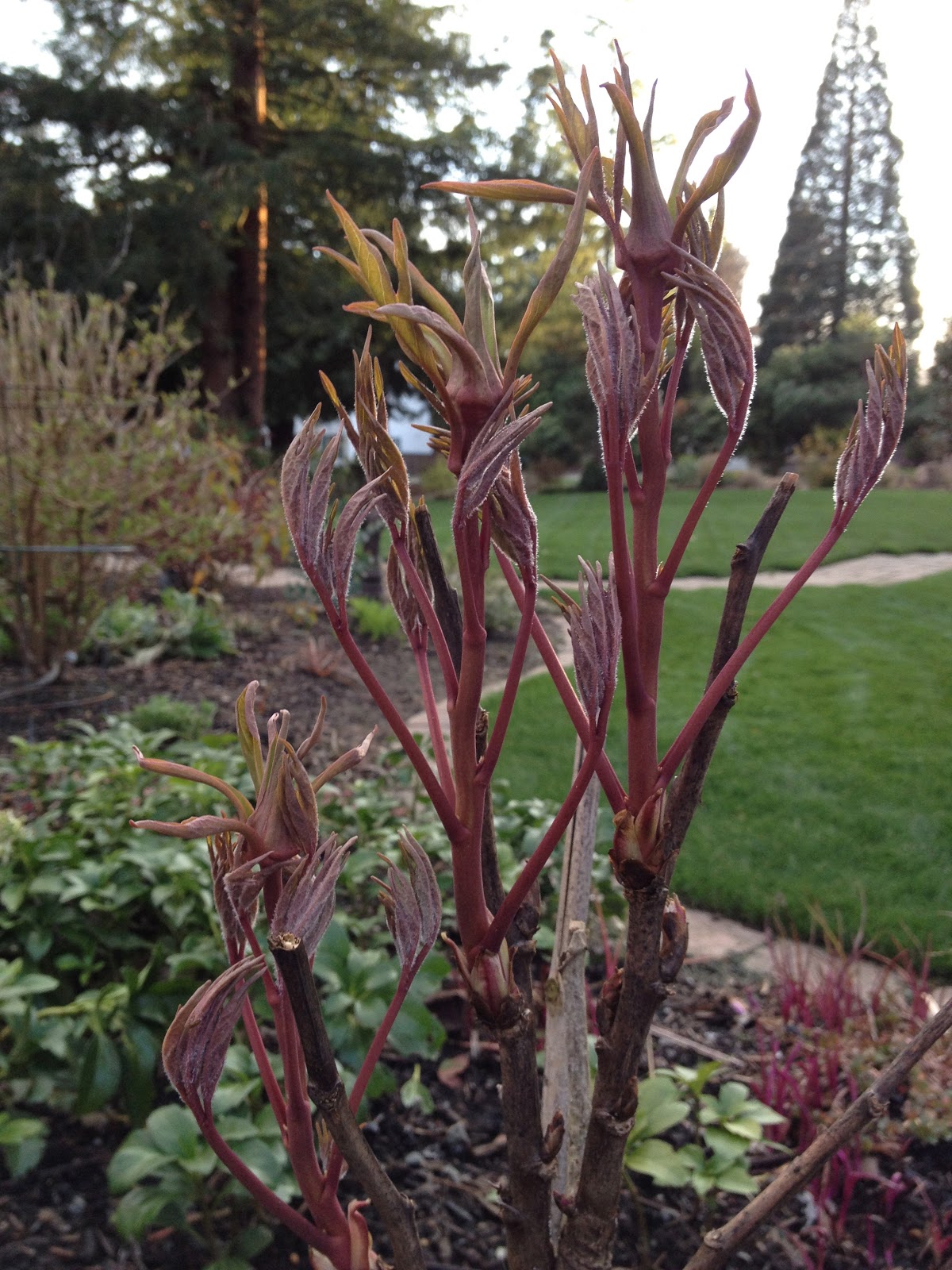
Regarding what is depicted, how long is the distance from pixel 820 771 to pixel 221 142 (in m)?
11.2

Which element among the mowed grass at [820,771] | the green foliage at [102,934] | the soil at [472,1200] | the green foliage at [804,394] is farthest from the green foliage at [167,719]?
the green foliage at [804,394]

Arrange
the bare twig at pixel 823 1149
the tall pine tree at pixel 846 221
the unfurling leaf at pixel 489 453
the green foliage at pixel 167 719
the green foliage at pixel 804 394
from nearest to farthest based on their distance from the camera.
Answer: the unfurling leaf at pixel 489 453, the bare twig at pixel 823 1149, the green foliage at pixel 167 719, the green foliage at pixel 804 394, the tall pine tree at pixel 846 221

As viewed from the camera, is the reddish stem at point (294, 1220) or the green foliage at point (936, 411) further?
the green foliage at point (936, 411)

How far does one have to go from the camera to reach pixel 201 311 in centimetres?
1198

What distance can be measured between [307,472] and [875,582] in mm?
9330

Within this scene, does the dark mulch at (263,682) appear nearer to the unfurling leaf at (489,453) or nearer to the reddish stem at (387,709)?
the reddish stem at (387,709)

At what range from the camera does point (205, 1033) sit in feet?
1.72

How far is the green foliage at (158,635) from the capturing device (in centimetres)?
552

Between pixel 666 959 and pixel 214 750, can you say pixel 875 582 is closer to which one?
pixel 214 750

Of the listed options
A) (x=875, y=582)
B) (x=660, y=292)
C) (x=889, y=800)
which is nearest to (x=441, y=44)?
(x=875, y=582)

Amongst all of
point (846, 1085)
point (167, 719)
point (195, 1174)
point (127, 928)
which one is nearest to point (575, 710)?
point (195, 1174)

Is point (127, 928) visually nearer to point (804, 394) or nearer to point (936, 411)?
point (936, 411)

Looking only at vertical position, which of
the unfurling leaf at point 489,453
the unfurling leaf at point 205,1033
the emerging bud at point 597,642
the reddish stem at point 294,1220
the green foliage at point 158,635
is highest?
the unfurling leaf at point 489,453

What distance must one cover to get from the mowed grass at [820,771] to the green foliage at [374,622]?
1134 mm
